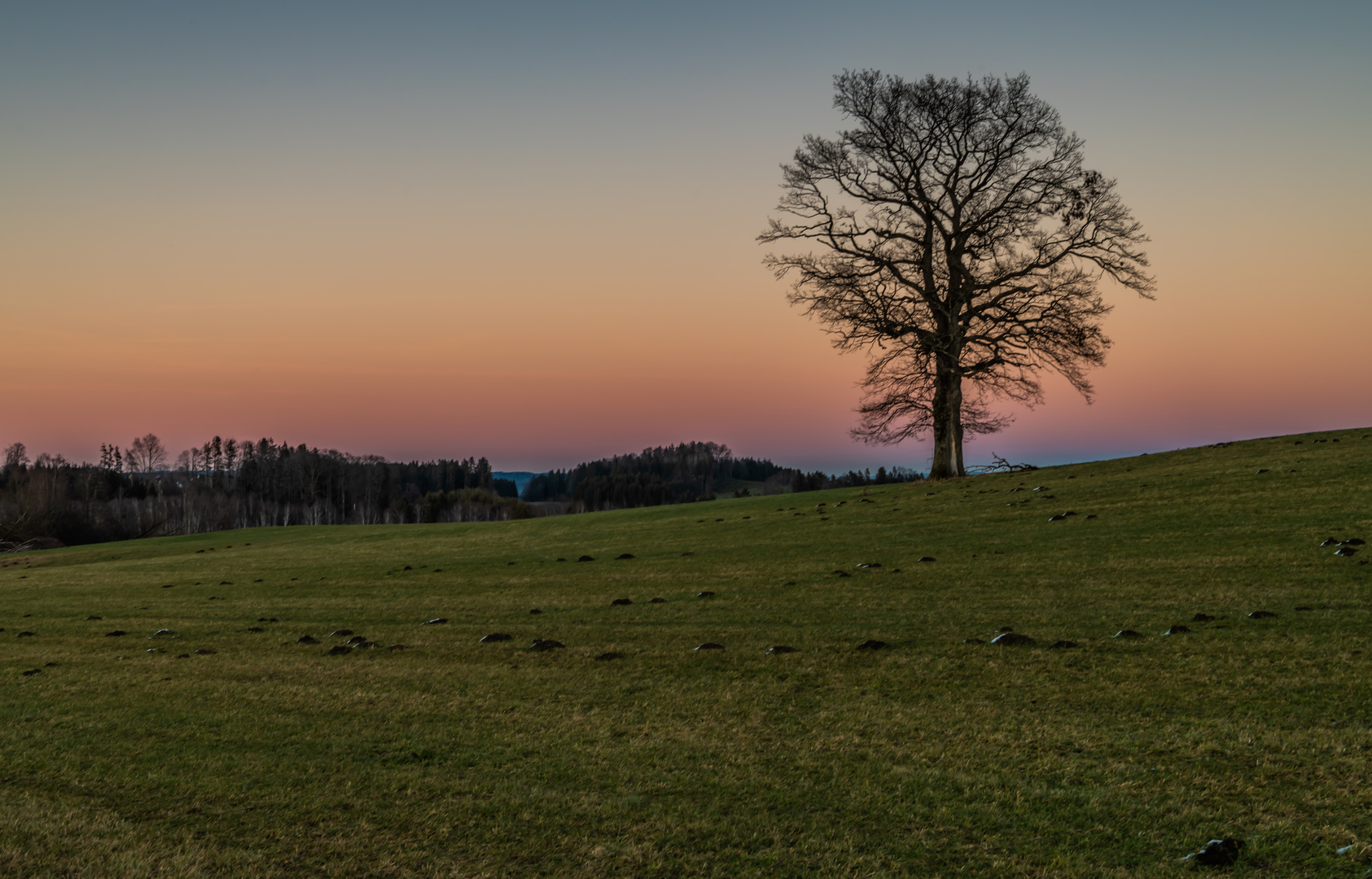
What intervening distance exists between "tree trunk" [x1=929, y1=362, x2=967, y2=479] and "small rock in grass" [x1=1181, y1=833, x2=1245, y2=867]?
35.4 meters

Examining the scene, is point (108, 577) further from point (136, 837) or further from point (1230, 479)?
point (1230, 479)

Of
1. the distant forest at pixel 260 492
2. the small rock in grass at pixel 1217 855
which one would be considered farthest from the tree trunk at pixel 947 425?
the distant forest at pixel 260 492

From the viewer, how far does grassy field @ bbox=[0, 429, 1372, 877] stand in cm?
599

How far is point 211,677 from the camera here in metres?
12.0

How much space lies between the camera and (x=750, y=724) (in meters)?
8.77

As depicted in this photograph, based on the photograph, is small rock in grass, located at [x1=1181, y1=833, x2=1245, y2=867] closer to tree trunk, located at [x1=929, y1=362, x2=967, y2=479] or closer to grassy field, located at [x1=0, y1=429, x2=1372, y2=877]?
grassy field, located at [x1=0, y1=429, x2=1372, y2=877]

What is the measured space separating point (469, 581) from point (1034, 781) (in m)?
18.4

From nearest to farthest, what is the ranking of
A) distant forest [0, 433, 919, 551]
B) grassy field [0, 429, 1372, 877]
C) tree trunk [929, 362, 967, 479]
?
1. grassy field [0, 429, 1372, 877]
2. tree trunk [929, 362, 967, 479]
3. distant forest [0, 433, 919, 551]

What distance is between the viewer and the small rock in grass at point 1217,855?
543 centimetres

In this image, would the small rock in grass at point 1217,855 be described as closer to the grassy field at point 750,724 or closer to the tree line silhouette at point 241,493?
the grassy field at point 750,724

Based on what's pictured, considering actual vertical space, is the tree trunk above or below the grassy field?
above

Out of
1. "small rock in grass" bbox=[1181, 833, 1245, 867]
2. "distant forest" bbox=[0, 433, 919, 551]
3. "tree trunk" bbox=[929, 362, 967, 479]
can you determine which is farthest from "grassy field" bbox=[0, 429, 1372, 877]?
"distant forest" bbox=[0, 433, 919, 551]

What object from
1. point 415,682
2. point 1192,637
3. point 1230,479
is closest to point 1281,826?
point 1192,637

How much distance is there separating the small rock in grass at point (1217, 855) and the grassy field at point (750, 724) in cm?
15
